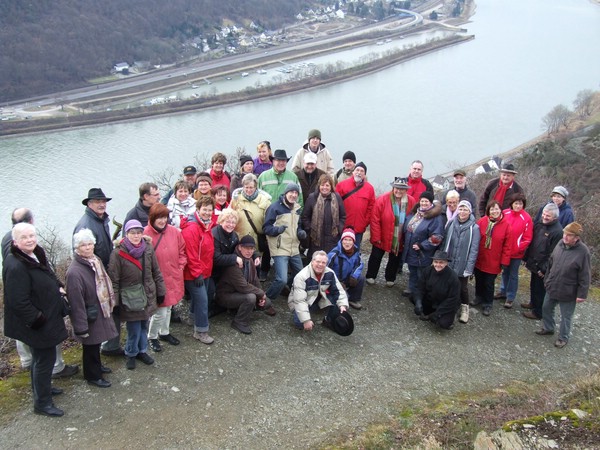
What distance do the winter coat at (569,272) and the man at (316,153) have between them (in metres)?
2.74

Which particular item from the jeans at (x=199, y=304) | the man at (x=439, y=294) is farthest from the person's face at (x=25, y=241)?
the man at (x=439, y=294)

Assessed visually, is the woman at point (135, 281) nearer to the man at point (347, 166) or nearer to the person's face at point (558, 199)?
the man at point (347, 166)

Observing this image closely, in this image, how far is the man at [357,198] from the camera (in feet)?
20.3

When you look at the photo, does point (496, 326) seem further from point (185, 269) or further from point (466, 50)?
point (466, 50)

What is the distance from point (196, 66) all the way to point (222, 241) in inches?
2757

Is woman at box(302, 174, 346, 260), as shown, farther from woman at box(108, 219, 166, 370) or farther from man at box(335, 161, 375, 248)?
woman at box(108, 219, 166, 370)

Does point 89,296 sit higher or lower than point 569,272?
higher

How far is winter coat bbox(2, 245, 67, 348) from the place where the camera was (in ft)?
11.6

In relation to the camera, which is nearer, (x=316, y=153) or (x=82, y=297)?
(x=82, y=297)

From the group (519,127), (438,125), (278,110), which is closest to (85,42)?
(278,110)

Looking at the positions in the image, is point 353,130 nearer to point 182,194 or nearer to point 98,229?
point 182,194

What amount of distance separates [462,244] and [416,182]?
0.98 m

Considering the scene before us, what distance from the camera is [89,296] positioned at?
401cm

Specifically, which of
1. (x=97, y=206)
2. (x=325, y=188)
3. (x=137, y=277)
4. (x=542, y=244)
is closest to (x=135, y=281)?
(x=137, y=277)
